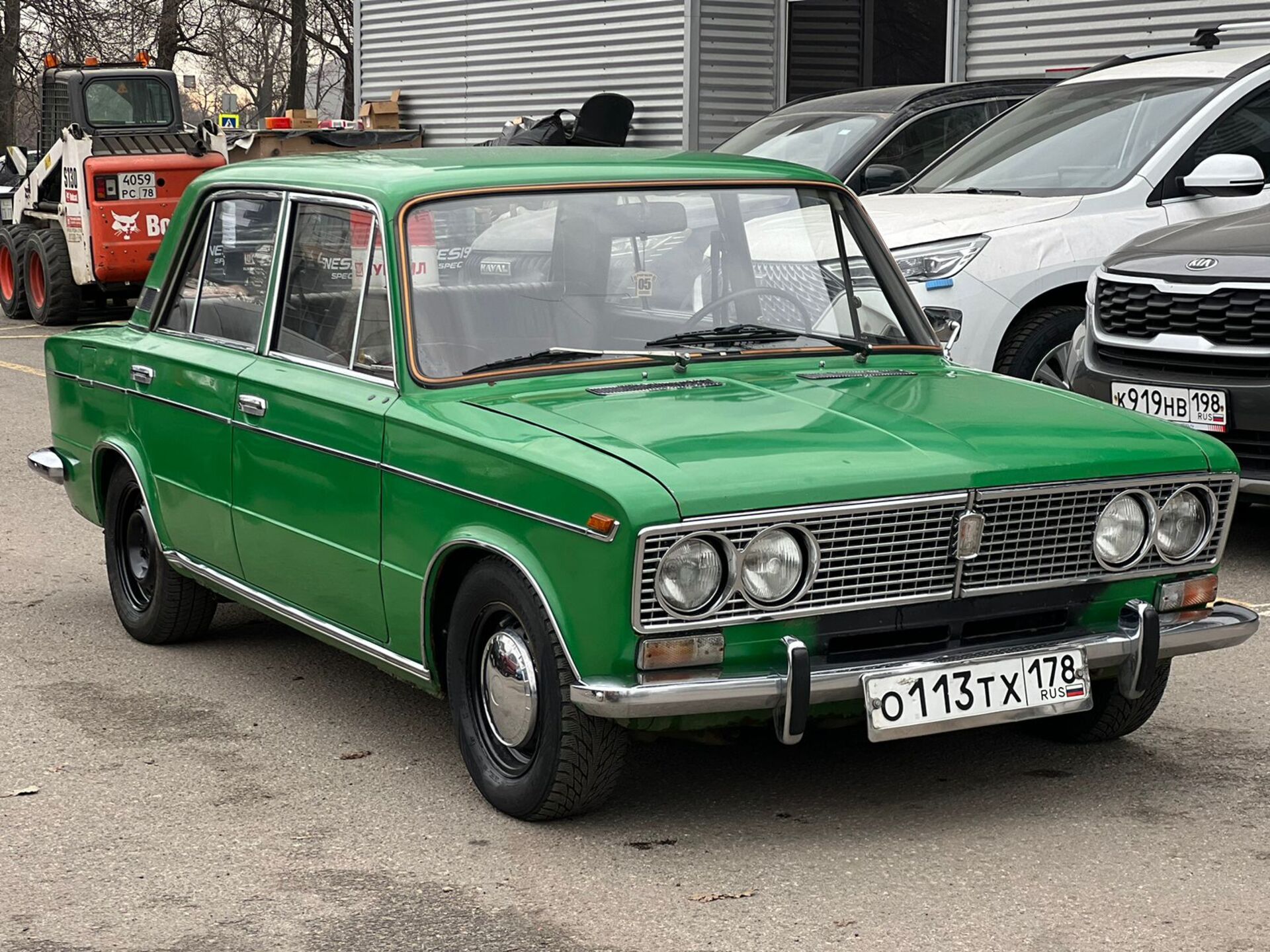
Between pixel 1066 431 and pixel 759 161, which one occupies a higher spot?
pixel 759 161

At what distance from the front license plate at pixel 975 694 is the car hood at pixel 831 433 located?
41cm

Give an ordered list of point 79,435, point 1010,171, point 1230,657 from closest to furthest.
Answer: point 1230,657 < point 79,435 < point 1010,171

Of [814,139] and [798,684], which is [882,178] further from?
[798,684]

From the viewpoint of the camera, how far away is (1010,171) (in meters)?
9.54

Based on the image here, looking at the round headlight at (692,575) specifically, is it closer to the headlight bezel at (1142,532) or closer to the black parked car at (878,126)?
the headlight bezel at (1142,532)

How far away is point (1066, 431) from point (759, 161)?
145cm

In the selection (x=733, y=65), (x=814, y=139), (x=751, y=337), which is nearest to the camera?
(x=751, y=337)

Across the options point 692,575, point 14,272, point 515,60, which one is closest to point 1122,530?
point 692,575

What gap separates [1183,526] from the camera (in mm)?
4648

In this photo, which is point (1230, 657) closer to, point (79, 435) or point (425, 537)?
point (425, 537)

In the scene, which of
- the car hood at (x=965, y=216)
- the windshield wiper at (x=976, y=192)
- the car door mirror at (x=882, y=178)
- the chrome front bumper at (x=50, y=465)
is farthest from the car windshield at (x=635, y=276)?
→ the car door mirror at (x=882, y=178)

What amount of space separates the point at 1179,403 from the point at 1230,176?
1513 millimetres

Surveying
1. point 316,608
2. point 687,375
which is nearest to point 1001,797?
point 687,375

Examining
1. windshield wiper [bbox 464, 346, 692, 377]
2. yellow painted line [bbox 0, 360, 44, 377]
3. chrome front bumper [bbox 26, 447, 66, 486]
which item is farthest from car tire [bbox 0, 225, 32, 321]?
windshield wiper [bbox 464, 346, 692, 377]
